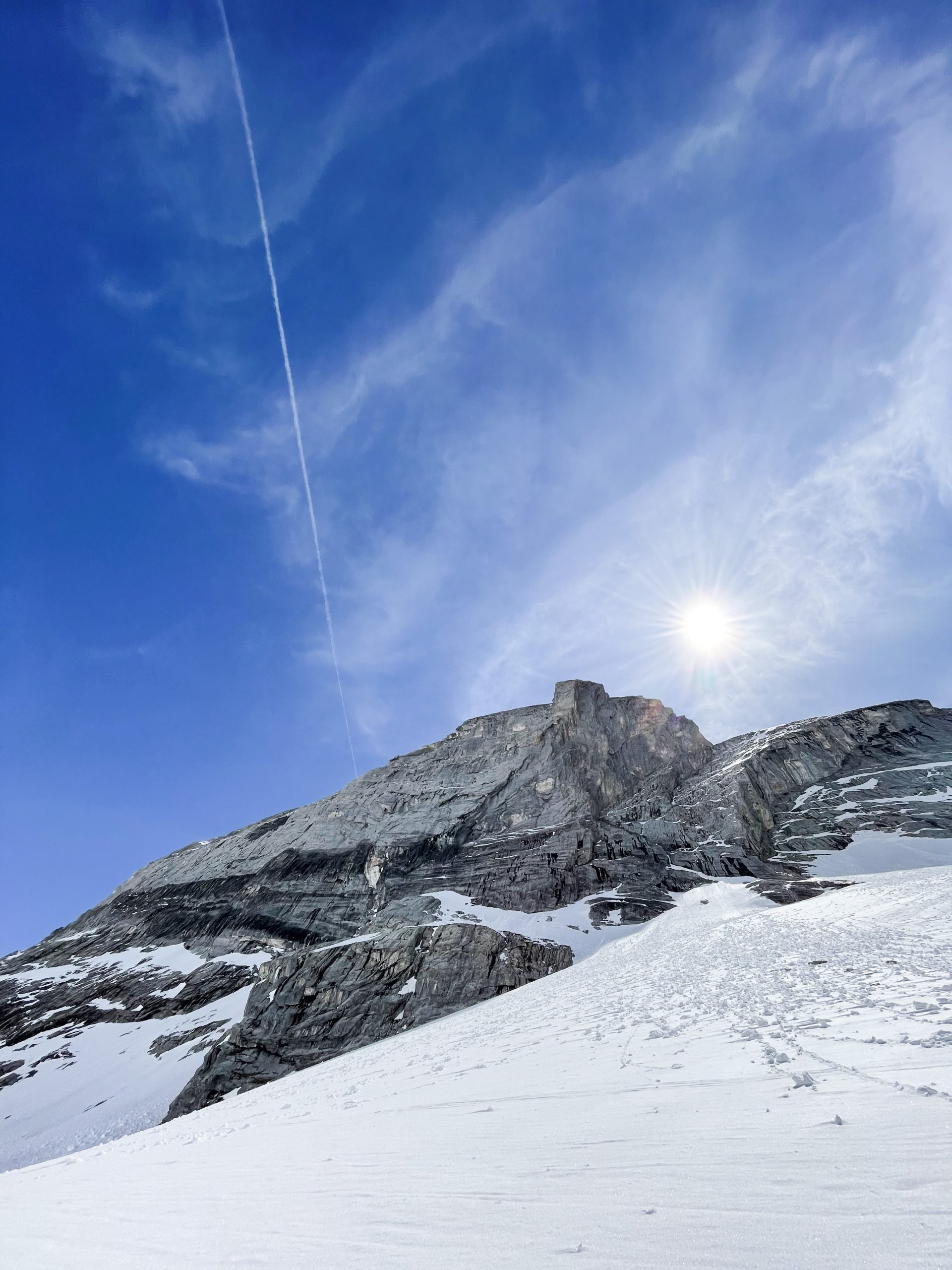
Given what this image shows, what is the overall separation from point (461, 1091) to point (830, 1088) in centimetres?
521

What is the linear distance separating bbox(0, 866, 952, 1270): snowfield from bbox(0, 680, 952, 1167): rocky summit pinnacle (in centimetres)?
2560

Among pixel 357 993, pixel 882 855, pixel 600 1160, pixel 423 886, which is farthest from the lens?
pixel 423 886

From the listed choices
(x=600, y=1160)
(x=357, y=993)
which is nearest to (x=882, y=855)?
(x=357, y=993)

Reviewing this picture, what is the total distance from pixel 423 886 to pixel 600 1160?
53.3 meters

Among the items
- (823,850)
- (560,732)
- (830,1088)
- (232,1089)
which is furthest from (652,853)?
(830,1088)

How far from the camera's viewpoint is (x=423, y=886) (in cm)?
5294

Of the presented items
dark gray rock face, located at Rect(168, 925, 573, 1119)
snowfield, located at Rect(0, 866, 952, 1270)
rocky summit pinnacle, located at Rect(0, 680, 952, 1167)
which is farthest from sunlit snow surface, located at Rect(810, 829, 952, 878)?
snowfield, located at Rect(0, 866, 952, 1270)

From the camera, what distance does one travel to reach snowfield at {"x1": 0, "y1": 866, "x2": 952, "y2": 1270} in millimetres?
2328

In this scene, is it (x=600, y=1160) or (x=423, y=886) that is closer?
(x=600, y=1160)

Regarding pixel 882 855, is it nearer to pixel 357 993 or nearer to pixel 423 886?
pixel 423 886

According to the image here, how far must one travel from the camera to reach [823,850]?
51125 millimetres

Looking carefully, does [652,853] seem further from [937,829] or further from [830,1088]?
[830,1088]

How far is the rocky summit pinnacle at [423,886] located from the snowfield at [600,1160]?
25.6 m

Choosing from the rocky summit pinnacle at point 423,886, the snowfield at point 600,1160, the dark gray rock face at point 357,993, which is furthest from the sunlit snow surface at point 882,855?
the snowfield at point 600,1160
